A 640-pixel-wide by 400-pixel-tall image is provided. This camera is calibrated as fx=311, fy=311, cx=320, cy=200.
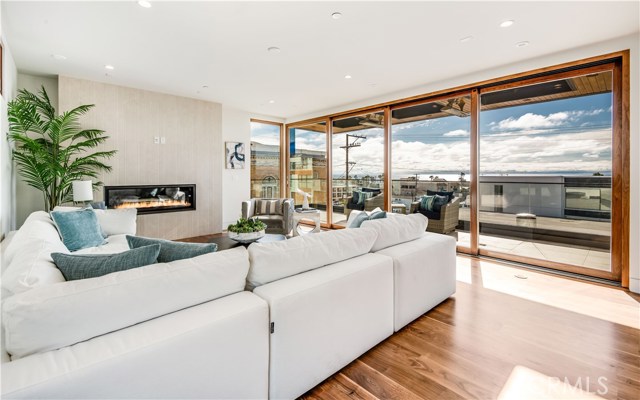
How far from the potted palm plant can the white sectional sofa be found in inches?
93.1

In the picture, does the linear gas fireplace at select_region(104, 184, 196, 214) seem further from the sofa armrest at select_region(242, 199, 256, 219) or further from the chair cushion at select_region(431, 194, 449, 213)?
the chair cushion at select_region(431, 194, 449, 213)

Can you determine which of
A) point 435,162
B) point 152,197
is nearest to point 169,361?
point 435,162

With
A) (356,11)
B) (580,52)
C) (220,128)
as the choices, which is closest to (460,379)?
(356,11)

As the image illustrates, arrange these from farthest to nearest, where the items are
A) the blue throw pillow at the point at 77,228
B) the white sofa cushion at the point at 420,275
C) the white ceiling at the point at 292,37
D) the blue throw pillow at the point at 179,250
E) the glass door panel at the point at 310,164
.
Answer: the glass door panel at the point at 310,164 < the blue throw pillow at the point at 77,228 < the white ceiling at the point at 292,37 < the white sofa cushion at the point at 420,275 < the blue throw pillow at the point at 179,250

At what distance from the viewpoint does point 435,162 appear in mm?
5078

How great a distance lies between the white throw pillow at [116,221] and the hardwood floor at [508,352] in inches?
128

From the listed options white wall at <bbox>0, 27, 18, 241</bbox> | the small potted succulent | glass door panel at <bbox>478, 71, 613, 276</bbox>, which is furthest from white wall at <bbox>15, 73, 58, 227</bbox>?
glass door panel at <bbox>478, 71, 613, 276</bbox>

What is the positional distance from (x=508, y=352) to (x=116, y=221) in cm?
419

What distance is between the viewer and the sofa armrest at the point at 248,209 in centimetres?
563

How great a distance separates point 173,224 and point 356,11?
4.71 meters

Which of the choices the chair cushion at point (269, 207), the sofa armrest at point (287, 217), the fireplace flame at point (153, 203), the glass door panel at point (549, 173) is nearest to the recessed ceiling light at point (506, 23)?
the glass door panel at point (549, 173)

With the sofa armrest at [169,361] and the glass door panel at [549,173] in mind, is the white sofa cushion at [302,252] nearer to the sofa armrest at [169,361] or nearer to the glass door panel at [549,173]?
the sofa armrest at [169,361]

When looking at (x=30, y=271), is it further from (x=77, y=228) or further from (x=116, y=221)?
(x=116, y=221)

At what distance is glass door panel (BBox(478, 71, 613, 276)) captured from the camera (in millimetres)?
3637
